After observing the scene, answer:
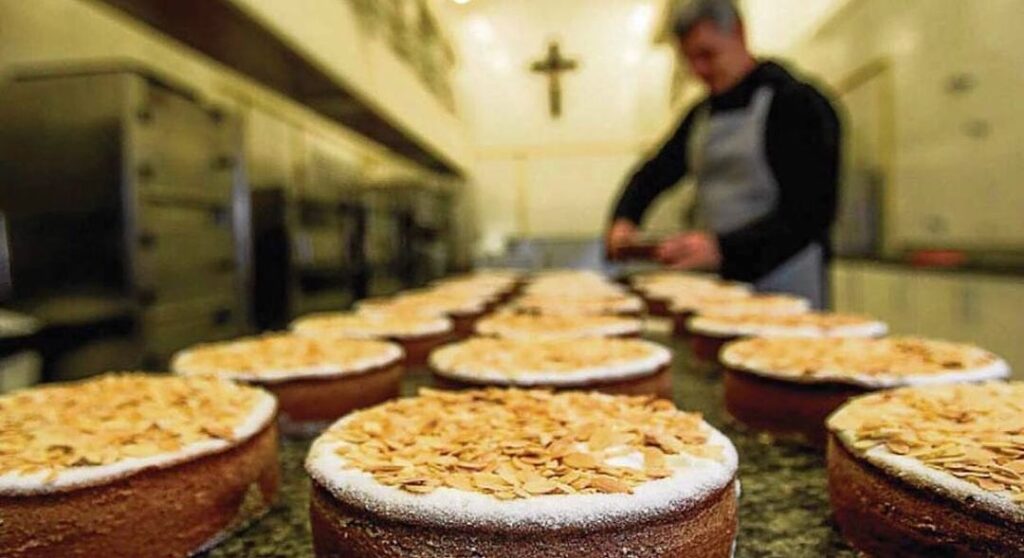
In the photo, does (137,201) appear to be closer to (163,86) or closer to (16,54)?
(163,86)

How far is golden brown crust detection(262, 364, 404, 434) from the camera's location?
59.2 inches

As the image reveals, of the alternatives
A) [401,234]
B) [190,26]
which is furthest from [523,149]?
[190,26]

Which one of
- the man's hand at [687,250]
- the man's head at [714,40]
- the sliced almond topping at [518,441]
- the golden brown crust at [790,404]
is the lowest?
the golden brown crust at [790,404]

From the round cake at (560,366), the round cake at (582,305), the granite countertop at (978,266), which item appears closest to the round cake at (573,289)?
the round cake at (582,305)

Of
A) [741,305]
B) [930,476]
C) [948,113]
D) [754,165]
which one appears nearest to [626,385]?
[930,476]

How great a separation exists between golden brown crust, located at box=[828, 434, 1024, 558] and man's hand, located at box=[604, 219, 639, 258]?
2.66 meters

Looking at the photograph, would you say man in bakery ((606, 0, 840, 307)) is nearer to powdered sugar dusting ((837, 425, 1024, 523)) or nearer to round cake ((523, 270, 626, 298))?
round cake ((523, 270, 626, 298))

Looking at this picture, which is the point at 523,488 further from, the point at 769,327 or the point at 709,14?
the point at 709,14

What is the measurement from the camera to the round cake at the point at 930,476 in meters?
0.76

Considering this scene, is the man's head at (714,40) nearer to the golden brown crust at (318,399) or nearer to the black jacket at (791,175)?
the black jacket at (791,175)

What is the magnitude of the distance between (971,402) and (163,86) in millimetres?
2708

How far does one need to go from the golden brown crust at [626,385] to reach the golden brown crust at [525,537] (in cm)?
60

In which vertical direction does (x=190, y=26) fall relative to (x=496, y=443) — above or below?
above

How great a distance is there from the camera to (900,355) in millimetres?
1559
